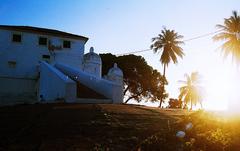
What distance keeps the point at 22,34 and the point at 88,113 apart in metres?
24.0

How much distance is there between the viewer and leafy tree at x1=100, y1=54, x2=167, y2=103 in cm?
6444

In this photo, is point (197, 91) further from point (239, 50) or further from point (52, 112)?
point (52, 112)

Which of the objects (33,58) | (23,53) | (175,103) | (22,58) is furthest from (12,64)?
(175,103)

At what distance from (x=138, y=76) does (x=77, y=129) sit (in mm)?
51441

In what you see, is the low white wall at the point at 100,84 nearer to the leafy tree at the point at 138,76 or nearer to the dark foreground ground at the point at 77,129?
the dark foreground ground at the point at 77,129

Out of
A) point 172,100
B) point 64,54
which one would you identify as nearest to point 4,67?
point 64,54

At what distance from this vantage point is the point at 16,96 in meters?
38.4

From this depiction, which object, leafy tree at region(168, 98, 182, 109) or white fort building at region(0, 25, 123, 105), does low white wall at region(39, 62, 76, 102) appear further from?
leafy tree at region(168, 98, 182, 109)

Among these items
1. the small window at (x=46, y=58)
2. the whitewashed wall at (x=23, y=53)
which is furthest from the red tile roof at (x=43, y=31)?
the small window at (x=46, y=58)

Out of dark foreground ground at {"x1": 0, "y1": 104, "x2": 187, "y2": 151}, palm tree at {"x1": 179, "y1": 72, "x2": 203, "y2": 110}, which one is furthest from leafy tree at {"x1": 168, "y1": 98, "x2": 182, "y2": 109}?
dark foreground ground at {"x1": 0, "y1": 104, "x2": 187, "y2": 151}

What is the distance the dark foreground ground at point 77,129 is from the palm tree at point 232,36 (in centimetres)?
3190

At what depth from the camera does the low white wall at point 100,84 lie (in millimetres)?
27375

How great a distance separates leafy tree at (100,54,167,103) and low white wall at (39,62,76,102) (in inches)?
1160

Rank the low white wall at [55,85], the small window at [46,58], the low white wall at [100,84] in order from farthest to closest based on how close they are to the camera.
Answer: the small window at [46,58]
the low white wall at [100,84]
the low white wall at [55,85]
